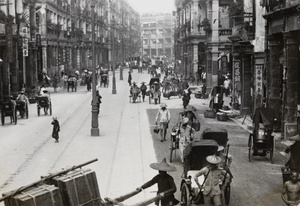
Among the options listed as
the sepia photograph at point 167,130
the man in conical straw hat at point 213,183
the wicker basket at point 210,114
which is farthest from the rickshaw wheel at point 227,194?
the wicker basket at point 210,114

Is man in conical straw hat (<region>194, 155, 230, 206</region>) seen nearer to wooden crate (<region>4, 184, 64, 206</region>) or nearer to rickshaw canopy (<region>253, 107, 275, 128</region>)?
wooden crate (<region>4, 184, 64, 206</region>)

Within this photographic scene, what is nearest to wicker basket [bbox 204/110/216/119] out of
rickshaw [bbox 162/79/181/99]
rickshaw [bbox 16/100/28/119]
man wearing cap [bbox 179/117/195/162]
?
rickshaw [bbox 16/100/28/119]

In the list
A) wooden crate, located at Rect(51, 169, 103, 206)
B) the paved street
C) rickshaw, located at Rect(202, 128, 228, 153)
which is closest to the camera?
wooden crate, located at Rect(51, 169, 103, 206)

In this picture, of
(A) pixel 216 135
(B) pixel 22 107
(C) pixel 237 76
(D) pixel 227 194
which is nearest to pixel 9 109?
(B) pixel 22 107

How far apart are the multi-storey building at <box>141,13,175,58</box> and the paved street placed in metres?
118

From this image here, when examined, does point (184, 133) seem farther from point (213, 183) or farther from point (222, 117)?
point (222, 117)

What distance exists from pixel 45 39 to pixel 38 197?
142 feet

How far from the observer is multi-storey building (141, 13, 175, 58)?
146 meters

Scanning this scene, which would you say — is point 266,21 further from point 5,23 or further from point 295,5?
point 5,23

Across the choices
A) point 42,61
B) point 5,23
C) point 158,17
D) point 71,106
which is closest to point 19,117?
point 71,106

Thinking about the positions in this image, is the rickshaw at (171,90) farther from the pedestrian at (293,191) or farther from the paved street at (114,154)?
the pedestrian at (293,191)

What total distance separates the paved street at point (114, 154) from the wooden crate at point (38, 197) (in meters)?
4.46

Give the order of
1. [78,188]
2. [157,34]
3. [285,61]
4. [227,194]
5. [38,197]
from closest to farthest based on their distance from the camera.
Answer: [38,197] < [78,188] < [227,194] < [285,61] < [157,34]

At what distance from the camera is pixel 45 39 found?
48312 millimetres
